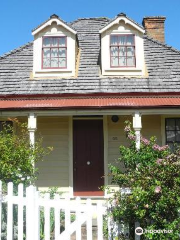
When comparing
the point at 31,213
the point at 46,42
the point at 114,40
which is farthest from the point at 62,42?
the point at 31,213

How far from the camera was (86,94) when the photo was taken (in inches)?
420

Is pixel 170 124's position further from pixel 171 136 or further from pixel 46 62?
pixel 46 62

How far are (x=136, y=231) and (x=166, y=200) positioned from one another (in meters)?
0.82

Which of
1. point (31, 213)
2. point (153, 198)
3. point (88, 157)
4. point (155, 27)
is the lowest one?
point (31, 213)

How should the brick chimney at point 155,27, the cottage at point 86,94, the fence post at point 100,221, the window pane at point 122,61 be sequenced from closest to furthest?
the fence post at point 100,221, the cottage at point 86,94, the window pane at point 122,61, the brick chimney at point 155,27

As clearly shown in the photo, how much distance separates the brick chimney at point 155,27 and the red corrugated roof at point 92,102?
5284mm

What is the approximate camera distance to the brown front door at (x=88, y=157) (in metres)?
10.8

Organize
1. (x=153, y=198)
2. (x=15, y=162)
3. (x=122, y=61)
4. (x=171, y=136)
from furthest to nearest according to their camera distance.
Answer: (x=122, y=61)
(x=171, y=136)
(x=15, y=162)
(x=153, y=198)

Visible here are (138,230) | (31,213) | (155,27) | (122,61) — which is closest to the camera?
(138,230)

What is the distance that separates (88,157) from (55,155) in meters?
1.24

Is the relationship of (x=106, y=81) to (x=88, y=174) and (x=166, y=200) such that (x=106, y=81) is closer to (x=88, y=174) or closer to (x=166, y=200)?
(x=88, y=174)

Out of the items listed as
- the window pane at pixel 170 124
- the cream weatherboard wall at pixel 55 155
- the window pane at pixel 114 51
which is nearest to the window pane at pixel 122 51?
the window pane at pixel 114 51

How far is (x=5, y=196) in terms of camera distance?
5.66 m

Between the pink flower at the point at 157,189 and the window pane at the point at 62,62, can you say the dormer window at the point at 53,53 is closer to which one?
the window pane at the point at 62,62
